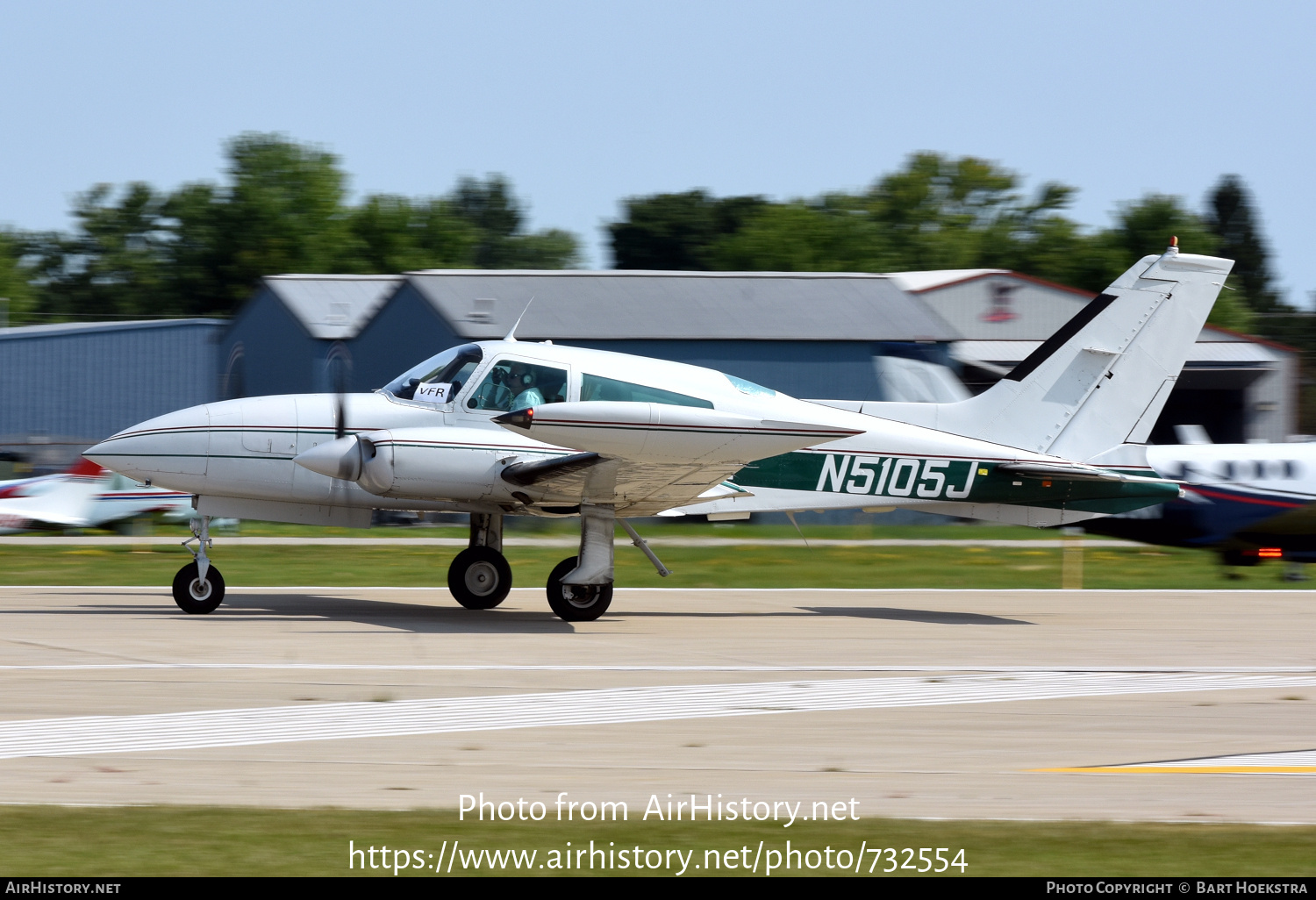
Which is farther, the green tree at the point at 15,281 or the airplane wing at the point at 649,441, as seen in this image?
the green tree at the point at 15,281

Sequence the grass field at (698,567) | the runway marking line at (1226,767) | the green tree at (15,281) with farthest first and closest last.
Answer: the green tree at (15,281)
the grass field at (698,567)
the runway marking line at (1226,767)

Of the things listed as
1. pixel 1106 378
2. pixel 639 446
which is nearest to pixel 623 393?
pixel 639 446

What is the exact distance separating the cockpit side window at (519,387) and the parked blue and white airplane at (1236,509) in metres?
10.2

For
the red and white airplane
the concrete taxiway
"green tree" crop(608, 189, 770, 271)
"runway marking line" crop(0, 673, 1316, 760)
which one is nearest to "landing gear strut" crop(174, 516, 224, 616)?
the concrete taxiway

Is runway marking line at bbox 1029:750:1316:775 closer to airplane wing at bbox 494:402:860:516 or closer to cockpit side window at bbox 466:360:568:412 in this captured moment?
airplane wing at bbox 494:402:860:516

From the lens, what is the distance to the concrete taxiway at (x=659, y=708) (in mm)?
7387

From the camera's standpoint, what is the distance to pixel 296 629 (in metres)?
13.4

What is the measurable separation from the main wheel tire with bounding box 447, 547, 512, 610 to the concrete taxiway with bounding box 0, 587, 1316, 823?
0.27 m

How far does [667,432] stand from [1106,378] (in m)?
6.18

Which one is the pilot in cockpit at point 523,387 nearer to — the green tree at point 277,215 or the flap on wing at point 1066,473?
the flap on wing at point 1066,473

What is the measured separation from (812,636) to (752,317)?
1957 centimetres

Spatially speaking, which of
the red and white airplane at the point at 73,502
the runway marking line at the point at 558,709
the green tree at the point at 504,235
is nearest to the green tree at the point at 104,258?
the green tree at the point at 504,235

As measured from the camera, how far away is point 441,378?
1423 cm

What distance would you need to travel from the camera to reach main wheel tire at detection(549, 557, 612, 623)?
14258 millimetres
